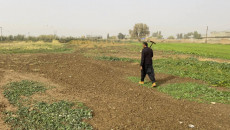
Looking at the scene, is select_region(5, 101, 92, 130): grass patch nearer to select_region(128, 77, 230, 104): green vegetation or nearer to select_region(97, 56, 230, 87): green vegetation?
A: select_region(128, 77, 230, 104): green vegetation

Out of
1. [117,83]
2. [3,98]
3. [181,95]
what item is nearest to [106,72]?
[117,83]

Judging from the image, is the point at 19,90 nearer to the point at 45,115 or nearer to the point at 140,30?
the point at 45,115

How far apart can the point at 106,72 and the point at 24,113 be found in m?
6.87

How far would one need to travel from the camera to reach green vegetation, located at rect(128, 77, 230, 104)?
6.82 metres

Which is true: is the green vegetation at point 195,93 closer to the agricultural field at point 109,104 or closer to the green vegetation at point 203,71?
the agricultural field at point 109,104

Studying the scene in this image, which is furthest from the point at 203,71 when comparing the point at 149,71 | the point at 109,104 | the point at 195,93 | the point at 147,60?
the point at 109,104

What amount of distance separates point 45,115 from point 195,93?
18.4ft

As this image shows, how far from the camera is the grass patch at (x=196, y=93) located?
6.80 metres

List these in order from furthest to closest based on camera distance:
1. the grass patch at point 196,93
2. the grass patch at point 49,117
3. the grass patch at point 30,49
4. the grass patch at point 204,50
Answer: the grass patch at point 30,49, the grass patch at point 204,50, the grass patch at point 196,93, the grass patch at point 49,117

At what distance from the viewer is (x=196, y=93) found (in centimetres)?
747

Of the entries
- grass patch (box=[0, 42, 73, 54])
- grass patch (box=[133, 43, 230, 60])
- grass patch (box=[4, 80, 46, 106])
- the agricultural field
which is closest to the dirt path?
the agricultural field

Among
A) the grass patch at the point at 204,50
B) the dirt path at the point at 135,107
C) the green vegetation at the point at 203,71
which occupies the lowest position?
the dirt path at the point at 135,107

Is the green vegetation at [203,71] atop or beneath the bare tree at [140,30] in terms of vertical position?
beneath

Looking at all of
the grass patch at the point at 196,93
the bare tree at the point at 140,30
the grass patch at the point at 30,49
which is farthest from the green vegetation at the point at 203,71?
the bare tree at the point at 140,30
